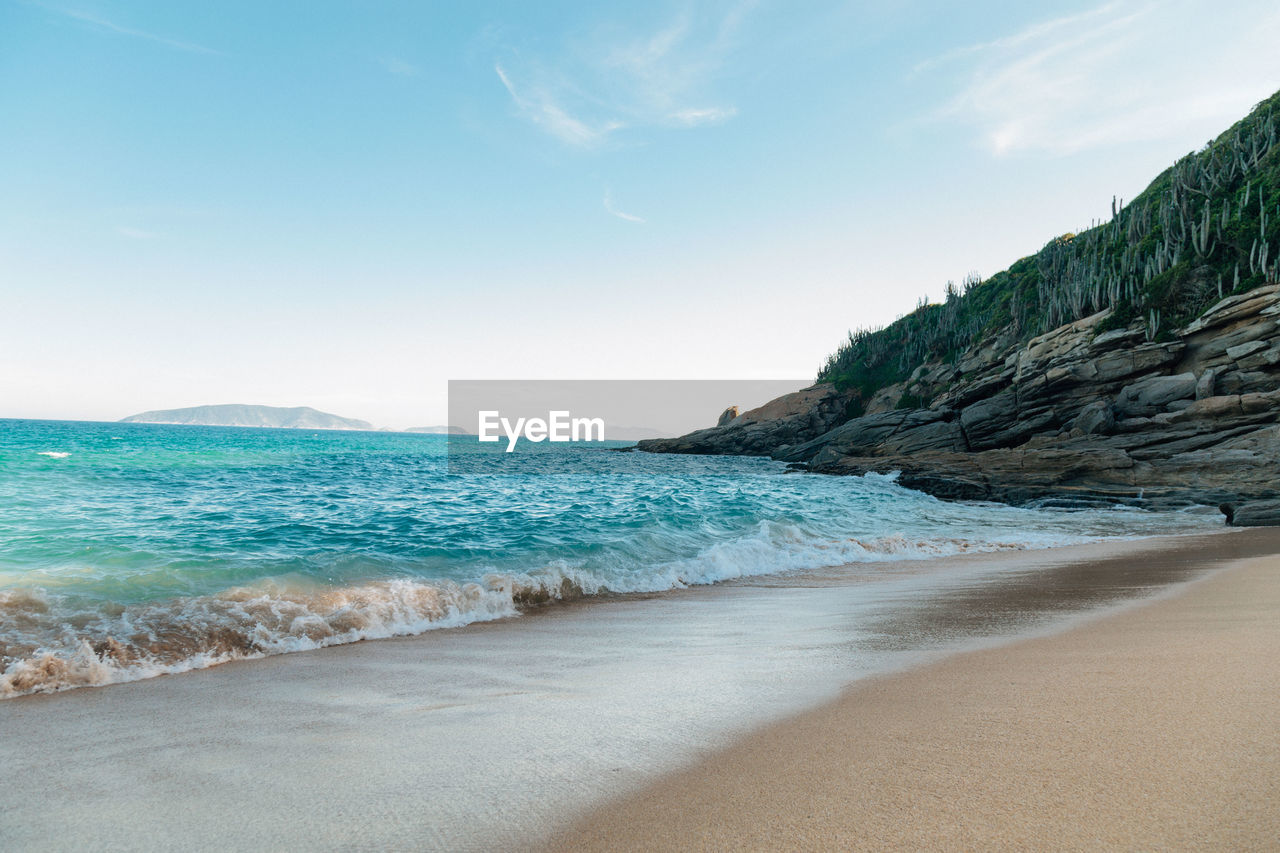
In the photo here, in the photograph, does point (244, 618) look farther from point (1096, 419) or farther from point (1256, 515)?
point (1096, 419)

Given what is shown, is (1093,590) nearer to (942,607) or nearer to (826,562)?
(942,607)

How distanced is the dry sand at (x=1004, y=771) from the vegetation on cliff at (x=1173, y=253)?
3797 centimetres

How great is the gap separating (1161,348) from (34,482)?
45.9 m

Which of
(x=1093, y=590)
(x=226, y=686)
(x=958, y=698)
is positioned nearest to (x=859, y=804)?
(x=958, y=698)

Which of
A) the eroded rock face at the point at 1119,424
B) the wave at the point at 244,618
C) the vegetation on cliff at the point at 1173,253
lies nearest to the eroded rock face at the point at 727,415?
the vegetation on cliff at the point at 1173,253

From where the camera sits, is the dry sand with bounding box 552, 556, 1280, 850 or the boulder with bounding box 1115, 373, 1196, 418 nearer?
the dry sand with bounding box 552, 556, 1280, 850

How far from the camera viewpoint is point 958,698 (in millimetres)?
3314

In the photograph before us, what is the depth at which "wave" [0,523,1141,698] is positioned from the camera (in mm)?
4770

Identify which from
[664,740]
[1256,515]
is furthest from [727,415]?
[664,740]

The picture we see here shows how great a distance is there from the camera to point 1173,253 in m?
37.3

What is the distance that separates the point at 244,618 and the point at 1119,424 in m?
34.6

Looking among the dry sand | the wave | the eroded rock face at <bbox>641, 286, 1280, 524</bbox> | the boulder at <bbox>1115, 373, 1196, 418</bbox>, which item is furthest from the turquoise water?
the boulder at <bbox>1115, 373, 1196, 418</bbox>

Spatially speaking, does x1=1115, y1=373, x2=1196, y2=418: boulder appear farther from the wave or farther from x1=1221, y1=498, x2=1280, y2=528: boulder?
the wave

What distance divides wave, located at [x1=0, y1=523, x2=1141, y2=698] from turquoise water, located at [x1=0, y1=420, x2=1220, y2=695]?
0.02 metres
